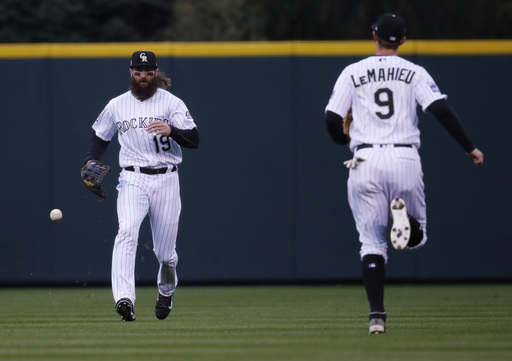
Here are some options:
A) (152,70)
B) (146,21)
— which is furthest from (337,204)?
(146,21)

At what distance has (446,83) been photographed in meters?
11.7

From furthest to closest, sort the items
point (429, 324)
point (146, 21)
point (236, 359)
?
1. point (146, 21)
2. point (429, 324)
3. point (236, 359)

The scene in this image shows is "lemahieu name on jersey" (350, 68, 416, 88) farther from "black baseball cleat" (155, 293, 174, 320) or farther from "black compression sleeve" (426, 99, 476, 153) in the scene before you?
"black baseball cleat" (155, 293, 174, 320)

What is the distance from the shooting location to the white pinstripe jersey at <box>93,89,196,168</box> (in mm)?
7848

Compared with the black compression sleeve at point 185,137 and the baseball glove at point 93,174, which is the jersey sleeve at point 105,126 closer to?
the baseball glove at point 93,174

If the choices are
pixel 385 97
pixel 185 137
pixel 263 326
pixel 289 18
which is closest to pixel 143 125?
pixel 185 137

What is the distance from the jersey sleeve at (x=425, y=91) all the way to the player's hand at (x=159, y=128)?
191cm

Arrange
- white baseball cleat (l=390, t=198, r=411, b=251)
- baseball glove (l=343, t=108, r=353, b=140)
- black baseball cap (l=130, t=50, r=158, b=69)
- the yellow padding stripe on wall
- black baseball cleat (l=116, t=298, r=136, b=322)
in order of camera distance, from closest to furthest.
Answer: white baseball cleat (l=390, t=198, r=411, b=251)
baseball glove (l=343, t=108, r=353, b=140)
black baseball cleat (l=116, t=298, r=136, b=322)
black baseball cap (l=130, t=50, r=158, b=69)
the yellow padding stripe on wall

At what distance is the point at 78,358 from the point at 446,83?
7.09 m

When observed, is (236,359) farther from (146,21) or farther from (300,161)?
(146,21)

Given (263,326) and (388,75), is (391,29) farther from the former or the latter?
(263,326)

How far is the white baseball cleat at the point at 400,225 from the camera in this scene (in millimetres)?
6340

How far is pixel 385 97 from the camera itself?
256 inches

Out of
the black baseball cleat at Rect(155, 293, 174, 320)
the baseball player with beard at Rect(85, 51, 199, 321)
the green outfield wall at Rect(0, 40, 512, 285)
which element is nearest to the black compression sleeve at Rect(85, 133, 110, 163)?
the baseball player with beard at Rect(85, 51, 199, 321)
